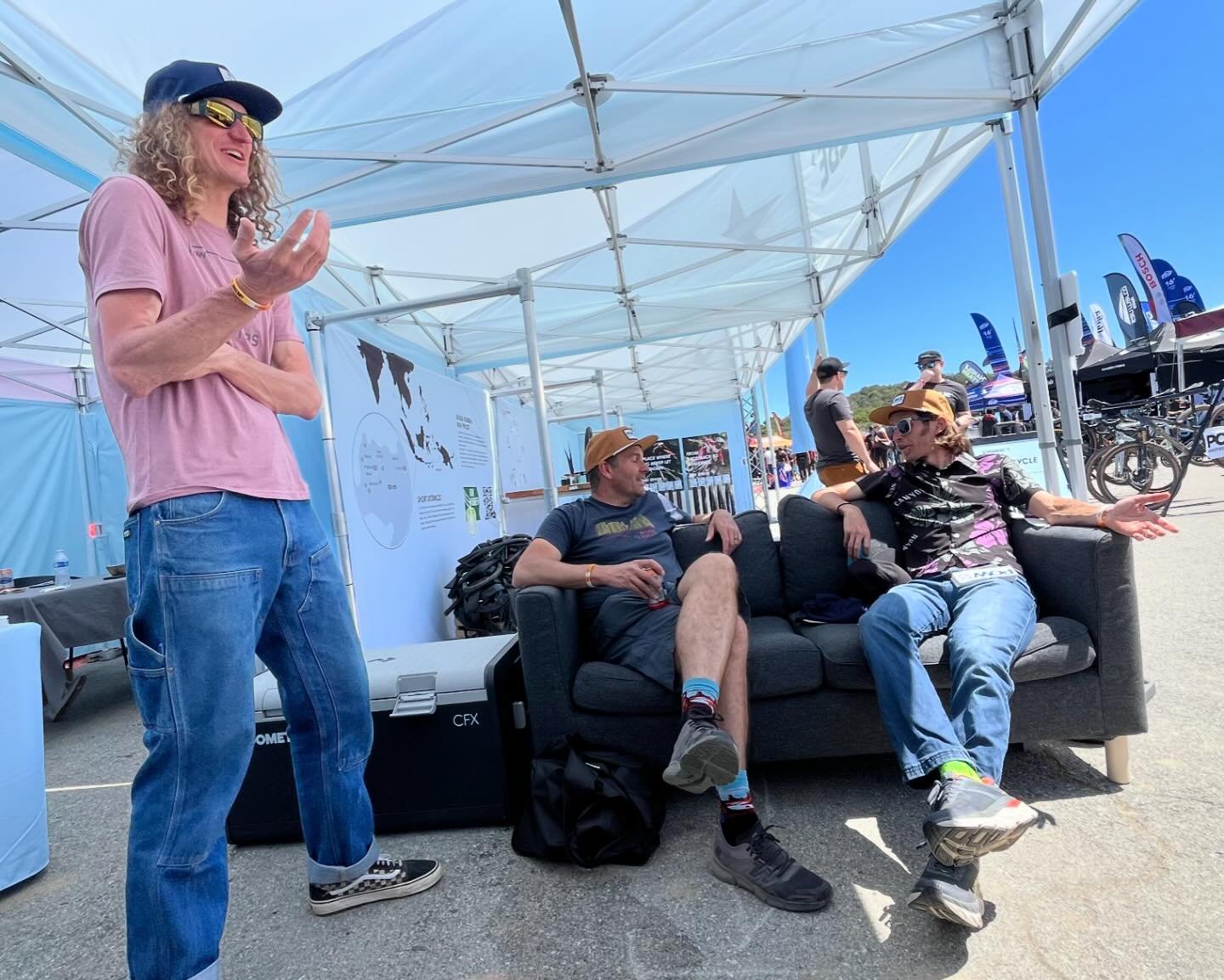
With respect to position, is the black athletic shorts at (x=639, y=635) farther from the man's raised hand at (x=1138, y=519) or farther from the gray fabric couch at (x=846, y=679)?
the man's raised hand at (x=1138, y=519)

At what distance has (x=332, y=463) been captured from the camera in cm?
378

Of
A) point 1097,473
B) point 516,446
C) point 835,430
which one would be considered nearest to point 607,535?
point 835,430

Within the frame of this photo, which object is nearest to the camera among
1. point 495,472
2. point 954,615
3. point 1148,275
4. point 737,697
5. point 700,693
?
point 700,693

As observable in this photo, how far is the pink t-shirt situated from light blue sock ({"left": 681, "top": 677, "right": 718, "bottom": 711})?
119 centimetres

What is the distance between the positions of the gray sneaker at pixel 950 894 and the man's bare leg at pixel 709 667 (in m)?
0.49

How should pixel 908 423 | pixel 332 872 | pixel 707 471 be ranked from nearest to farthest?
pixel 332 872, pixel 908 423, pixel 707 471

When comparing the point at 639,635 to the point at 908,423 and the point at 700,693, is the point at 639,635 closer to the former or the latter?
the point at 700,693

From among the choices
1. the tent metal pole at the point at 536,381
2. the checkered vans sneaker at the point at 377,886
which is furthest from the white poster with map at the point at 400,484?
the checkered vans sneaker at the point at 377,886

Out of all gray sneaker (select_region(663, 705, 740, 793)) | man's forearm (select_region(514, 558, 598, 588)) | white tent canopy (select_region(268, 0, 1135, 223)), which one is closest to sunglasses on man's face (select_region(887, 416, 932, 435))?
man's forearm (select_region(514, 558, 598, 588))

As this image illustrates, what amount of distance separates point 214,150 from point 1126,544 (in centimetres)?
264

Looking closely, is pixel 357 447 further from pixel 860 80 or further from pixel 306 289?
pixel 860 80

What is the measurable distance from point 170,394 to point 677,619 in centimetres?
163

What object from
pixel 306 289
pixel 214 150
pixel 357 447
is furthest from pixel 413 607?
pixel 214 150

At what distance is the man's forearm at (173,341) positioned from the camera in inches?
42.7
